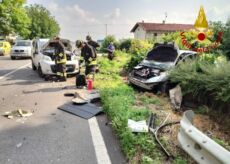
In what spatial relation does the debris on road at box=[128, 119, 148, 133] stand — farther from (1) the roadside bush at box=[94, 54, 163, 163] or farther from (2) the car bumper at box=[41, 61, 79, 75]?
(2) the car bumper at box=[41, 61, 79, 75]

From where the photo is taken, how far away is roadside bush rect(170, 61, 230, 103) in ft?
18.5

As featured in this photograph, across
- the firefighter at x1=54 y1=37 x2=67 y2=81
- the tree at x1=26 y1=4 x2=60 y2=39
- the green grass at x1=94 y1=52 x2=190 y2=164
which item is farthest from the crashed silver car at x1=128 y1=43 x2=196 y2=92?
the tree at x1=26 y1=4 x2=60 y2=39

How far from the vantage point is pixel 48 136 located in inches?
209

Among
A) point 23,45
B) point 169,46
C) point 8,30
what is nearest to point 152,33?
point 8,30

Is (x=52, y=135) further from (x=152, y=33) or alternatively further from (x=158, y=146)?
(x=152, y=33)

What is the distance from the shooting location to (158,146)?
4.32m

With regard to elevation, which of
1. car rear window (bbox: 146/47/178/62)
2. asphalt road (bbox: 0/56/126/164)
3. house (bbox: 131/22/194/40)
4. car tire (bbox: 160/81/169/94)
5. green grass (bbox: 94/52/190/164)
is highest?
house (bbox: 131/22/194/40)

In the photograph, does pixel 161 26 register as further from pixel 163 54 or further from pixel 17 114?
pixel 17 114

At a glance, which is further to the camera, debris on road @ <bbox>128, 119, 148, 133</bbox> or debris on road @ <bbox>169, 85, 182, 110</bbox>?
debris on road @ <bbox>169, 85, 182, 110</bbox>

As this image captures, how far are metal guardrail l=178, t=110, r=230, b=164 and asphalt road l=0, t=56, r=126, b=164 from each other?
1101mm

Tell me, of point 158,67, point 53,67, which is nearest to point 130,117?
point 158,67

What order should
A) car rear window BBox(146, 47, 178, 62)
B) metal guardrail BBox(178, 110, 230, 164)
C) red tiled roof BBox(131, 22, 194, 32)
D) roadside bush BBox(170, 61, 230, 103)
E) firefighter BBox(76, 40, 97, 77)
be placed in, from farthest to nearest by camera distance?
red tiled roof BBox(131, 22, 194, 32) < firefighter BBox(76, 40, 97, 77) < car rear window BBox(146, 47, 178, 62) < roadside bush BBox(170, 61, 230, 103) < metal guardrail BBox(178, 110, 230, 164)

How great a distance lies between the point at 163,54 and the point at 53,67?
5.08 m

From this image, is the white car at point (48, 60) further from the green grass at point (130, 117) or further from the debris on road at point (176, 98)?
the debris on road at point (176, 98)
